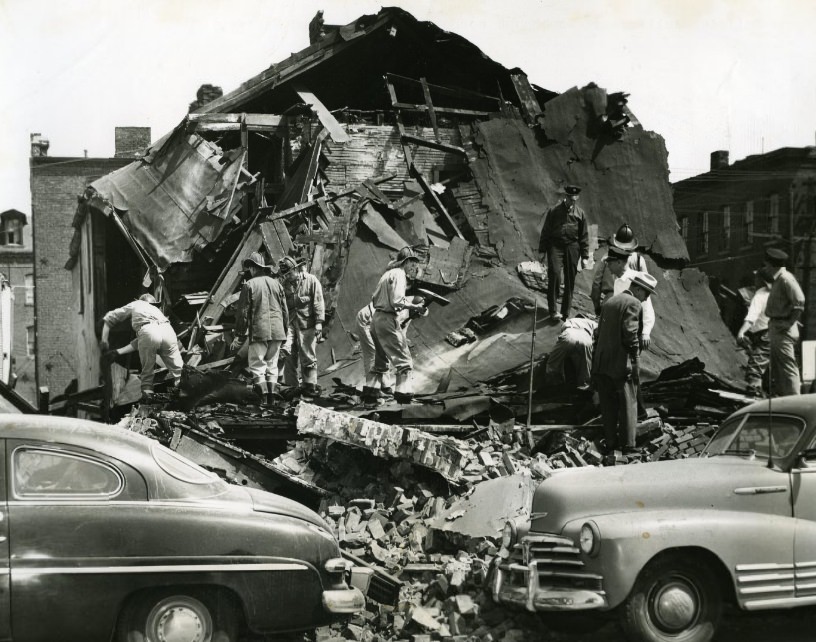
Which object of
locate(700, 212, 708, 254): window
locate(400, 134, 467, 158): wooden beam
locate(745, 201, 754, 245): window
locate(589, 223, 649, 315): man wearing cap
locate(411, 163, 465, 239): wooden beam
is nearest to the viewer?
locate(589, 223, 649, 315): man wearing cap

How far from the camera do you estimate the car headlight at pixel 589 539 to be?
603 centimetres

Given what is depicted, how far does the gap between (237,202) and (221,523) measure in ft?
35.2

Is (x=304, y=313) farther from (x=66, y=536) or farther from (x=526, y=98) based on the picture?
(x=526, y=98)

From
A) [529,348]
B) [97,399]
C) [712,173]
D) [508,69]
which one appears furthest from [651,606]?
[712,173]

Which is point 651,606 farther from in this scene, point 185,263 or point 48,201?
point 48,201

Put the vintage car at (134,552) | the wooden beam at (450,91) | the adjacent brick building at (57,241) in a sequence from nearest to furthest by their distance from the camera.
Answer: the vintage car at (134,552) → the wooden beam at (450,91) → the adjacent brick building at (57,241)

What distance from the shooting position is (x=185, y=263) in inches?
627

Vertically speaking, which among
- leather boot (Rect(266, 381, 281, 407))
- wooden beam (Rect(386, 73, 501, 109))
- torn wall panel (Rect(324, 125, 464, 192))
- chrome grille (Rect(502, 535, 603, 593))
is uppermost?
wooden beam (Rect(386, 73, 501, 109))

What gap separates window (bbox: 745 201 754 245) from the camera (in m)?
28.2

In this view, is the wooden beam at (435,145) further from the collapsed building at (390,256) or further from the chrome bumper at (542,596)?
the chrome bumper at (542,596)

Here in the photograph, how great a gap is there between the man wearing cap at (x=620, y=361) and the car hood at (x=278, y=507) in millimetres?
4084

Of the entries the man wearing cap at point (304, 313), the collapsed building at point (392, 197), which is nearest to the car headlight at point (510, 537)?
the man wearing cap at point (304, 313)

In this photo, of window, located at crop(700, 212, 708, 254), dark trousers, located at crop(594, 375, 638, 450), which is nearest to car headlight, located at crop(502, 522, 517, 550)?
dark trousers, located at crop(594, 375, 638, 450)

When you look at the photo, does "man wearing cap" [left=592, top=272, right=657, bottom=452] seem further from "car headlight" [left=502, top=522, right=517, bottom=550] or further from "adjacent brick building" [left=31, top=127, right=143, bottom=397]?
"adjacent brick building" [left=31, top=127, right=143, bottom=397]
